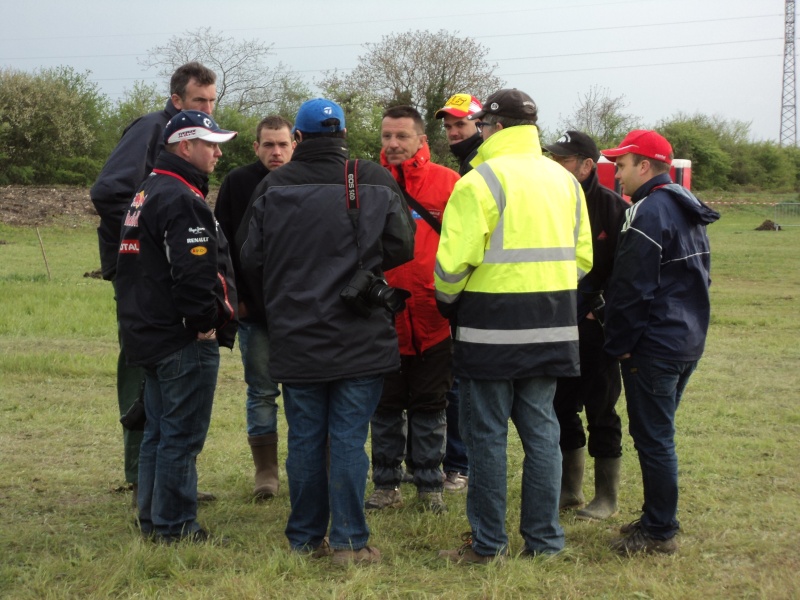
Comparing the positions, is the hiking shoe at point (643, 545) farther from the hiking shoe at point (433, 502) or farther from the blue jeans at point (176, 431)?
the blue jeans at point (176, 431)

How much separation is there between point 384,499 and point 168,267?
1891 millimetres

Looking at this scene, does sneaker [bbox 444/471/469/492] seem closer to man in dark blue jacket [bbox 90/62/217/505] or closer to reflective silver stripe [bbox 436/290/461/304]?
man in dark blue jacket [bbox 90/62/217/505]

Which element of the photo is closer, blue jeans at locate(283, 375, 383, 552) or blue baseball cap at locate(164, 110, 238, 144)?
blue jeans at locate(283, 375, 383, 552)

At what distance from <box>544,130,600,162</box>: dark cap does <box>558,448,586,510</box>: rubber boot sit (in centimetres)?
167

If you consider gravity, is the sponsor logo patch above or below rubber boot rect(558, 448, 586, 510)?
above

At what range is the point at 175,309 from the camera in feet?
14.8

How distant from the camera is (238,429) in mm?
7316

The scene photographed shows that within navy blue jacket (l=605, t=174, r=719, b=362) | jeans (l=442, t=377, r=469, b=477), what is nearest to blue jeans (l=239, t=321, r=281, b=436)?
jeans (l=442, t=377, r=469, b=477)

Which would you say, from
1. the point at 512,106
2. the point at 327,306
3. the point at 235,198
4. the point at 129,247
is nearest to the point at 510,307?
the point at 327,306

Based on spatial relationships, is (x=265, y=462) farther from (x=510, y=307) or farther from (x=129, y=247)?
(x=510, y=307)

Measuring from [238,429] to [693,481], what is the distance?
3.41 metres

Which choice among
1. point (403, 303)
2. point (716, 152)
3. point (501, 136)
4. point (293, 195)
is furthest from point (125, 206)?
point (716, 152)

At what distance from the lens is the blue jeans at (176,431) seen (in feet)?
14.9

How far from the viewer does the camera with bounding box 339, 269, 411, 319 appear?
13.9ft
